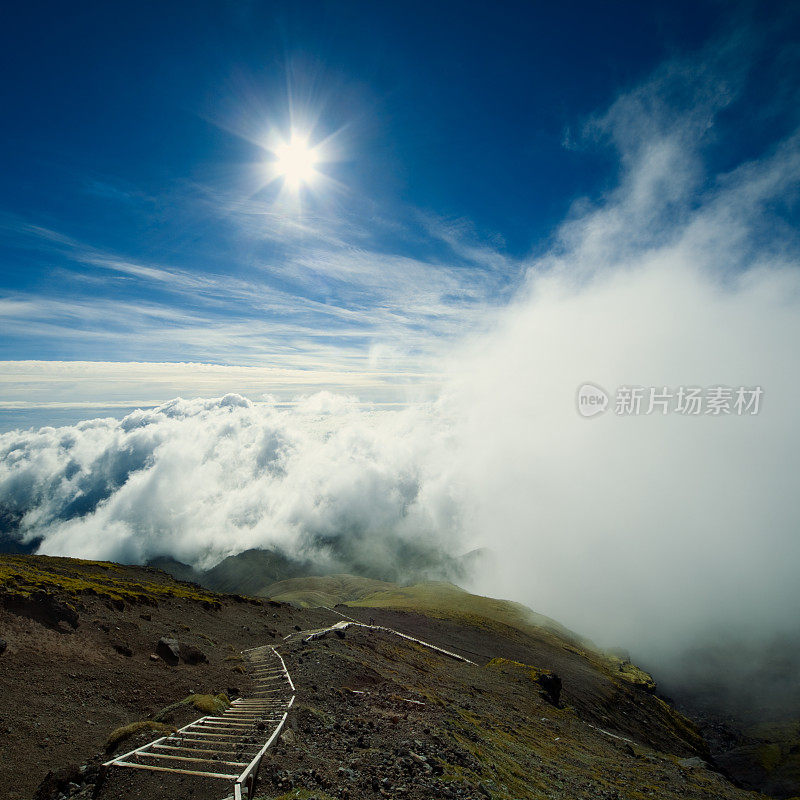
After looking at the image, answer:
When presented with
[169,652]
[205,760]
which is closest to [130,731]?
[205,760]

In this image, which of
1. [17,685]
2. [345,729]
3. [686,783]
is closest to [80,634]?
[17,685]

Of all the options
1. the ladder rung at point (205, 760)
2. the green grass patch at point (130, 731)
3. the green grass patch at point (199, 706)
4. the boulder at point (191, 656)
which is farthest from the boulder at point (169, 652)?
the ladder rung at point (205, 760)

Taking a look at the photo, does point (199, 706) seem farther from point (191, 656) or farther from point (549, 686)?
point (549, 686)

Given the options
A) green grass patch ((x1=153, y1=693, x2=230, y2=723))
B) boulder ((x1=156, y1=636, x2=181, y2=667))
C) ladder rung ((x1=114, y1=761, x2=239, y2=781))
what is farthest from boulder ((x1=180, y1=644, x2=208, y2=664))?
ladder rung ((x1=114, y1=761, x2=239, y2=781))

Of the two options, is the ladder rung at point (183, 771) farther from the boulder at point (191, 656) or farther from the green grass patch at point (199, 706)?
the boulder at point (191, 656)

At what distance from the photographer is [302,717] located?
19.3m

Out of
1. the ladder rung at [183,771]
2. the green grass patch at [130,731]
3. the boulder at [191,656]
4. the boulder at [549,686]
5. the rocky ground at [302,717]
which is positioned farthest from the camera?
the boulder at [549,686]

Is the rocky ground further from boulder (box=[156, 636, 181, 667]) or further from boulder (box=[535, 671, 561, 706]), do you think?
boulder (box=[535, 671, 561, 706])

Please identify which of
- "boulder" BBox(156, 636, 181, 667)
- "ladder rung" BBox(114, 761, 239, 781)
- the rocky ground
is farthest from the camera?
"boulder" BBox(156, 636, 181, 667)

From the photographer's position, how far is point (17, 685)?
23.1m

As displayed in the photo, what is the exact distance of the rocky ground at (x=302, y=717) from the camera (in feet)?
48.8

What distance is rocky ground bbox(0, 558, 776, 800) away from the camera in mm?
14875

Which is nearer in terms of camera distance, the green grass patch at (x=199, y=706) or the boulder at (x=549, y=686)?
the green grass patch at (x=199, y=706)

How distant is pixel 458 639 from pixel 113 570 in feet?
271
